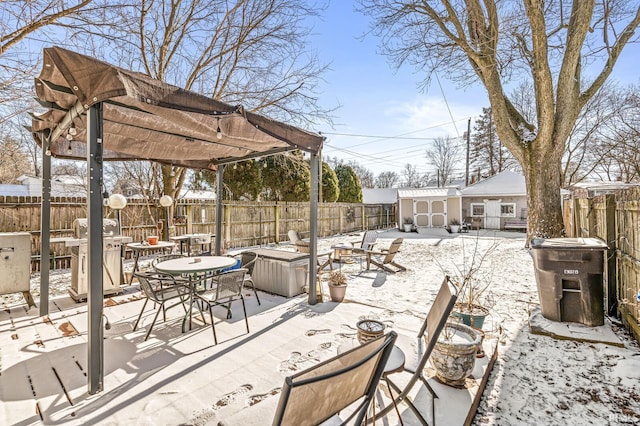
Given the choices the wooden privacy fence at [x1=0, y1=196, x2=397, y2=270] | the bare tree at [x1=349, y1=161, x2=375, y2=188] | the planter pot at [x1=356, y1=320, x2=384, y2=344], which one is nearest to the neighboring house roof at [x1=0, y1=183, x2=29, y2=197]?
the wooden privacy fence at [x1=0, y1=196, x2=397, y2=270]

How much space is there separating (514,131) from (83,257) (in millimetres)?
10531

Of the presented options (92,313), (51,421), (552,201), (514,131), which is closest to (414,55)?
(514,131)

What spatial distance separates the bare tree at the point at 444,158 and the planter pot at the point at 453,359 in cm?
3233

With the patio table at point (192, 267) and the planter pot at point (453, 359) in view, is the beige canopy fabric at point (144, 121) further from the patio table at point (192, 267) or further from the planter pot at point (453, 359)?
the planter pot at point (453, 359)

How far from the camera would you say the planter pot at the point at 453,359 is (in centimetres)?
222

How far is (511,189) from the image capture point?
59.0ft

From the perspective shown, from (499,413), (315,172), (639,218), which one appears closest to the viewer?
(499,413)

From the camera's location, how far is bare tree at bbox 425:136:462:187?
32531mm

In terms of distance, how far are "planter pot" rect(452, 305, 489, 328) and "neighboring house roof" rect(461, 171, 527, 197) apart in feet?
56.1

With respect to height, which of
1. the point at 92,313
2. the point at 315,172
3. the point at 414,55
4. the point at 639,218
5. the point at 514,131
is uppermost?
the point at 414,55

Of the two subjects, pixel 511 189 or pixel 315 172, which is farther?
pixel 511 189

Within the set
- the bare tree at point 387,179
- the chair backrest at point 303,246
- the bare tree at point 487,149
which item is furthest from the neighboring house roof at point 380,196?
the chair backrest at point 303,246

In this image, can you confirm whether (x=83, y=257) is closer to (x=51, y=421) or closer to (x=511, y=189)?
(x=51, y=421)

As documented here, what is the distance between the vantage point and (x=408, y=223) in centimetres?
1906
